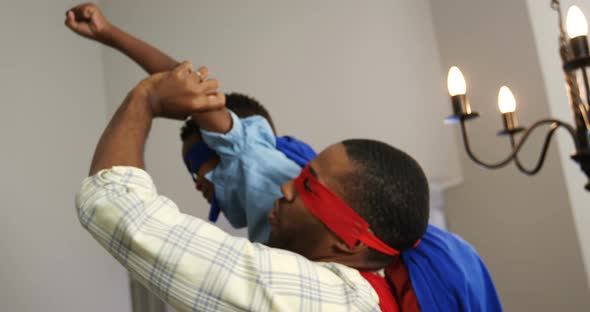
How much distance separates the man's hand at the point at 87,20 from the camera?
1082 mm

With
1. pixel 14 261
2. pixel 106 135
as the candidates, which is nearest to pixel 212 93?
pixel 106 135

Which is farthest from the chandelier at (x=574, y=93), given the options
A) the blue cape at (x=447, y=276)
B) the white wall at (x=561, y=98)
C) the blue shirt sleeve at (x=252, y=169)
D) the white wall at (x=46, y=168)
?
the white wall at (x=46, y=168)

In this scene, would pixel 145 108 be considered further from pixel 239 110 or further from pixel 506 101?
pixel 506 101

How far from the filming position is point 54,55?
5.73ft

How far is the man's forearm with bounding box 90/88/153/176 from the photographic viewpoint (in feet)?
2.60

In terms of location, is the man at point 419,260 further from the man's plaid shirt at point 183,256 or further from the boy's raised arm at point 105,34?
the man's plaid shirt at point 183,256

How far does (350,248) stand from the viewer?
0.95 metres

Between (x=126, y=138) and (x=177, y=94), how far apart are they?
14 centimetres

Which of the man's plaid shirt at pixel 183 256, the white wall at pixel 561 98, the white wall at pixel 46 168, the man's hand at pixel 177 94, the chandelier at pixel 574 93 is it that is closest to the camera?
the man's plaid shirt at pixel 183 256

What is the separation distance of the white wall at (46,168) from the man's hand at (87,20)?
1.65ft

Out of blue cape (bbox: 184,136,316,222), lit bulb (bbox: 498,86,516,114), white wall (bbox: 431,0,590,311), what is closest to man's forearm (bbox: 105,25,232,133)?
blue cape (bbox: 184,136,316,222)

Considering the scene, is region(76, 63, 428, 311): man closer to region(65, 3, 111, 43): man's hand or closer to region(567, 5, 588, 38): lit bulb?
region(65, 3, 111, 43): man's hand

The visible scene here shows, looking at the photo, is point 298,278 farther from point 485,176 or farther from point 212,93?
point 485,176

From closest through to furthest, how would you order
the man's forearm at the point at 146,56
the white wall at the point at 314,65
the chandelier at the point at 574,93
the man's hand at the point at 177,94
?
1. the man's hand at the point at 177,94
2. the chandelier at the point at 574,93
3. the man's forearm at the point at 146,56
4. the white wall at the point at 314,65
